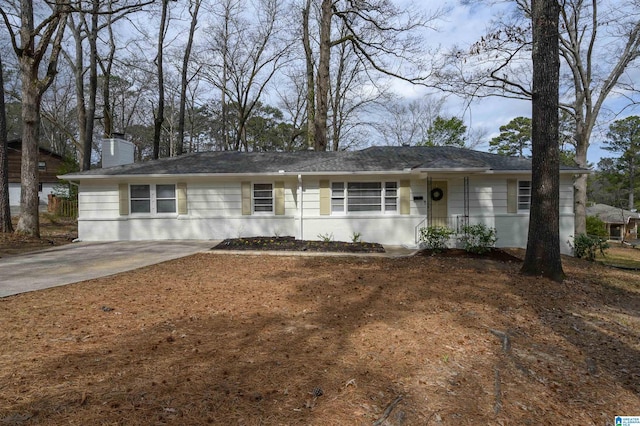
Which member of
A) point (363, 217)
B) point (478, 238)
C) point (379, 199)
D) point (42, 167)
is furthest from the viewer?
point (42, 167)

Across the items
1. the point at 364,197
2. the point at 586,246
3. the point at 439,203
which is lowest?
the point at 586,246

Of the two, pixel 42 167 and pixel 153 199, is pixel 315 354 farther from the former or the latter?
pixel 42 167

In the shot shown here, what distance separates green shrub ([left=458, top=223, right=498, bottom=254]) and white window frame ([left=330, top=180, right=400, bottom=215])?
2.29 meters

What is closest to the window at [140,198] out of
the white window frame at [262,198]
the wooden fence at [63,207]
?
the white window frame at [262,198]

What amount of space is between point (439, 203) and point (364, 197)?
2.53 m

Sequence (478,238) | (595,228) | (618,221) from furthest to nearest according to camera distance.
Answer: (618,221)
(595,228)
(478,238)

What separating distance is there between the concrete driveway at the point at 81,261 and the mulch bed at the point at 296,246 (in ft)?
2.79

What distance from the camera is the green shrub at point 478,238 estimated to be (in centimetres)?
1019

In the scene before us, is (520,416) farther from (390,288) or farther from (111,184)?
(111,184)

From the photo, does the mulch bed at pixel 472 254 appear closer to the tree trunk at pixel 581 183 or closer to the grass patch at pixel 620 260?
the grass patch at pixel 620 260

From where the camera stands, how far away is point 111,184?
11.5m

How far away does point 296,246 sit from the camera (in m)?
10.1

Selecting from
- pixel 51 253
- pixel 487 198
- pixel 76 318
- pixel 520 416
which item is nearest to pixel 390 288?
pixel 520 416

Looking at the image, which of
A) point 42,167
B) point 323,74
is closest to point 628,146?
point 323,74
